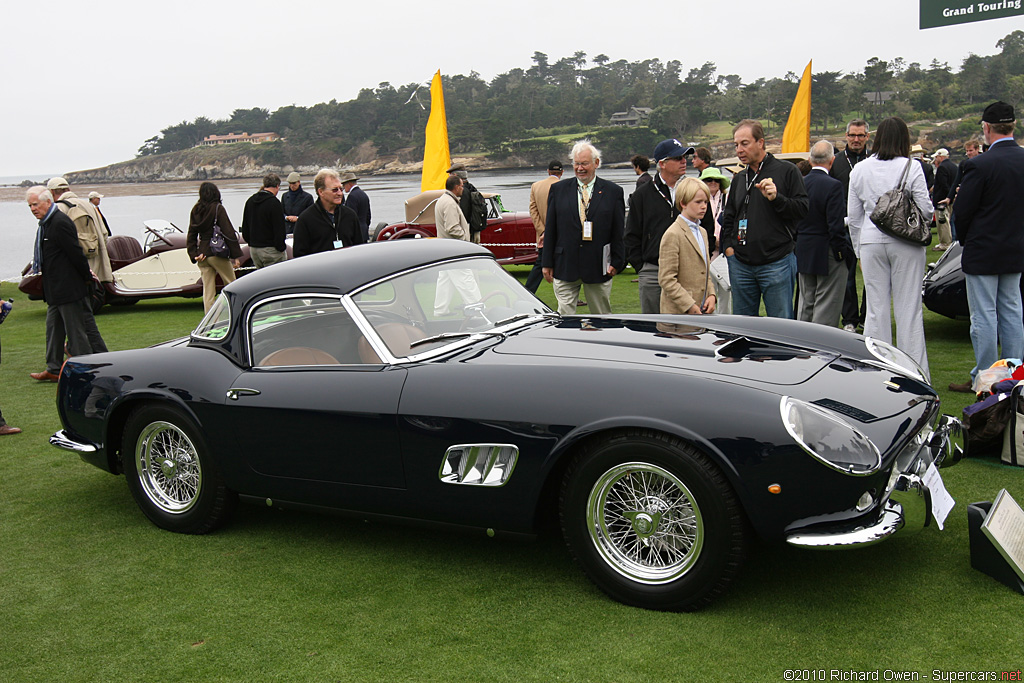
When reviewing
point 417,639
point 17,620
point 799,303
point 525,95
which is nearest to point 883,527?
point 417,639

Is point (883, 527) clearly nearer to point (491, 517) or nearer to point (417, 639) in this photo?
point (491, 517)

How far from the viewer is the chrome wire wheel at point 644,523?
10.5ft

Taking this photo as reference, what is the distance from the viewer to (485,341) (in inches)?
161

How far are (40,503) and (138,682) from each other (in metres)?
2.56

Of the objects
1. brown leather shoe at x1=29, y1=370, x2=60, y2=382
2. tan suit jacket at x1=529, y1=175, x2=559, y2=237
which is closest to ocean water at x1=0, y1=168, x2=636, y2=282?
tan suit jacket at x1=529, y1=175, x2=559, y2=237

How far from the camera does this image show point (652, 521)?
3223 millimetres

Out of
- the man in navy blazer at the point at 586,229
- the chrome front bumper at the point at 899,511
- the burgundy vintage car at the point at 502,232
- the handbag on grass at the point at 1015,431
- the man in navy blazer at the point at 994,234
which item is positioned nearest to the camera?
the chrome front bumper at the point at 899,511

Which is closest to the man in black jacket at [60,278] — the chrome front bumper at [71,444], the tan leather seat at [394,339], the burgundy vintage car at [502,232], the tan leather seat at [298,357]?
the chrome front bumper at [71,444]

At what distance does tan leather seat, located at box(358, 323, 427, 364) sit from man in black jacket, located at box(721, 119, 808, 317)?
125 inches

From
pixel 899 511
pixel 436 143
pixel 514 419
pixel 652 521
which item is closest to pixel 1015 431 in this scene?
pixel 899 511

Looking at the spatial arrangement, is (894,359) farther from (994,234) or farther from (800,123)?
(800,123)

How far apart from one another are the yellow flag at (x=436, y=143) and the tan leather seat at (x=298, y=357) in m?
11.1

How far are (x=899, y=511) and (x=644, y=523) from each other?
3.10ft

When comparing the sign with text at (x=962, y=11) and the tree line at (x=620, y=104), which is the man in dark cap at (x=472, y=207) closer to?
the sign with text at (x=962, y=11)
